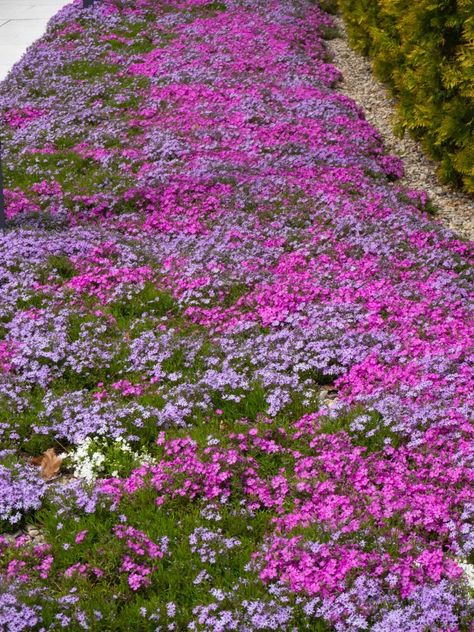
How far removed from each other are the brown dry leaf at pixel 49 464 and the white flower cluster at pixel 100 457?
0.08m

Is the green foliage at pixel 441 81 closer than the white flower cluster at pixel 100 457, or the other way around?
the white flower cluster at pixel 100 457

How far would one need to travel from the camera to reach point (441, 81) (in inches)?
407

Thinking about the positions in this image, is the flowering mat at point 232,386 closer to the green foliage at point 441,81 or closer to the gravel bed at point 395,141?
the gravel bed at point 395,141

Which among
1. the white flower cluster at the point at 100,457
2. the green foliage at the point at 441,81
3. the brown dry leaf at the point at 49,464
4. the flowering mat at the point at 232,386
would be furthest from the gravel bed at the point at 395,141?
the brown dry leaf at the point at 49,464

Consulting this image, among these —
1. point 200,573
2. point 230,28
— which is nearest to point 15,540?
point 200,573

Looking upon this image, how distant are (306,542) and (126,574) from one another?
1148 millimetres

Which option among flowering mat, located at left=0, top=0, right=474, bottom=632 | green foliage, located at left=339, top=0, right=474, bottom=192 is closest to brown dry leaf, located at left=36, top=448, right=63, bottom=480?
flowering mat, located at left=0, top=0, right=474, bottom=632

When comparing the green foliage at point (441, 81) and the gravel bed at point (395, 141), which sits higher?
the green foliage at point (441, 81)

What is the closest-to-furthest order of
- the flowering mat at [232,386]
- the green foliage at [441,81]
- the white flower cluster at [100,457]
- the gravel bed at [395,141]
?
the flowering mat at [232,386] < the white flower cluster at [100,457] < the green foliage at [441,81] < the gravel bed at [395,141]

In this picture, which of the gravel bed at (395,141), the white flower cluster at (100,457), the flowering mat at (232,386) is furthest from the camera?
the gravel bed at (395,141)

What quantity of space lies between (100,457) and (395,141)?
8.84 m

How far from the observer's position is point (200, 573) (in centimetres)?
429

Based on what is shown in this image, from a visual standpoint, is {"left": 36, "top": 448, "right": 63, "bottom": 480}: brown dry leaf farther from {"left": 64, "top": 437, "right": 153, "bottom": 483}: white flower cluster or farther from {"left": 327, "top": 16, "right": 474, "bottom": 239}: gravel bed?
{"left": 327, "top": 16, "right": 474, "bottom": 239}: gravel bed

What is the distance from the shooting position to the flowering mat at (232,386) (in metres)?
4.19
